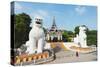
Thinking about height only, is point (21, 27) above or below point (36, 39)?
above

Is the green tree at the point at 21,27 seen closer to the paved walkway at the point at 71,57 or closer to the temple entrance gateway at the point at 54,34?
the temple entrance gateway at the point at 54,34

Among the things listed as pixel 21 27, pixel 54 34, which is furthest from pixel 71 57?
pixel 21 27

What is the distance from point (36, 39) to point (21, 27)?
172mm

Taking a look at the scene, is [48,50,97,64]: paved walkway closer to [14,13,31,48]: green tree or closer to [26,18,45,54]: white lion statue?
[26,18,45,54]: white lion statue

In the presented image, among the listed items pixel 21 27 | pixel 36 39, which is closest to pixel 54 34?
pixel 36 39

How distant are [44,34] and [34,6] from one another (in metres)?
0.27

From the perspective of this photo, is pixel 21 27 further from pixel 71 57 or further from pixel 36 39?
pixel 71 57

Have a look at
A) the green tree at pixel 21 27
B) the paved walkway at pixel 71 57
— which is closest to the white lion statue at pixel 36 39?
the green tree at pixel 21 27

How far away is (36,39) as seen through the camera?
168 centimetres

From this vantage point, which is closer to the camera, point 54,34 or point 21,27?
point 21,27

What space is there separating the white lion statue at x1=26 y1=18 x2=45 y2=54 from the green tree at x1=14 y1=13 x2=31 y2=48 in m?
0.05

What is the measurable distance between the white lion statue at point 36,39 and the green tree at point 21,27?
0.05 m

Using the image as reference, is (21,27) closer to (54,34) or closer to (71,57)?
(54,34)

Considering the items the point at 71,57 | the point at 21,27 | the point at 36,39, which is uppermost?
the point at 21,27
